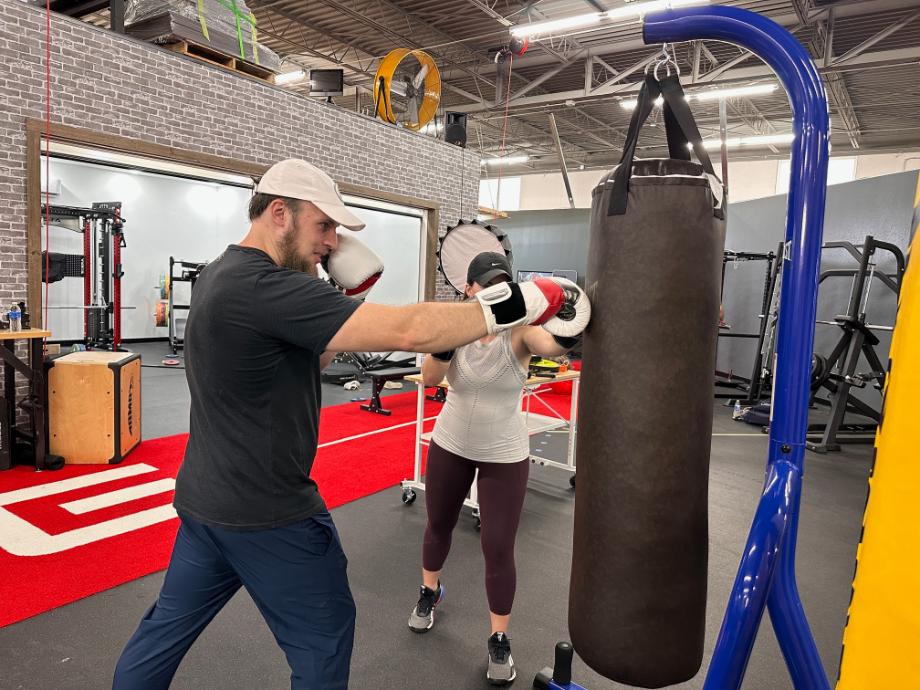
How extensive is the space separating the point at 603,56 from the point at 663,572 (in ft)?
35.0

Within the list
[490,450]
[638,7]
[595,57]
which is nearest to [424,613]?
[490,450]

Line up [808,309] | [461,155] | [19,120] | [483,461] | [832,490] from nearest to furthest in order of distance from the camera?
[808,309] < [483,461] < [19,120] < [832,490] < [461,155]

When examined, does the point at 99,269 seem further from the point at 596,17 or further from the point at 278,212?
the point at 278,212

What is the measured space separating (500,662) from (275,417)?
1464 millimetres

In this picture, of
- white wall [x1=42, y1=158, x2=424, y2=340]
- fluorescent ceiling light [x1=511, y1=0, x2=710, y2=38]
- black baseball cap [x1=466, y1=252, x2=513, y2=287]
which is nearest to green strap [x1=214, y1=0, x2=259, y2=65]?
fluorescent ceiling light [x1=511, y1=0, x2=710, y2=38]

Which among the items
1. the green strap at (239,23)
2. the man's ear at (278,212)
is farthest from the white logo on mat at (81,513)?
the green strap at (239,23)

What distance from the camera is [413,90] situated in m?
8.24

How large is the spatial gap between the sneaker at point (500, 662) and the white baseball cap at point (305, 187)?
171 centimetres

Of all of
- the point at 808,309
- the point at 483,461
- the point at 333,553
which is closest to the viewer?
the point at 808,309

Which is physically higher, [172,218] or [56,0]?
[56,0]

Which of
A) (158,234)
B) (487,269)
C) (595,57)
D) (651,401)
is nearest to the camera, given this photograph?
(651,401)

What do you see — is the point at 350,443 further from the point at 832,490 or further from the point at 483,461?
the point at 832,490

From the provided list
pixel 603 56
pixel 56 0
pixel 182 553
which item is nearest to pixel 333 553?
pixel 182 553

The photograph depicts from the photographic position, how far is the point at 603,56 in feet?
34.0
